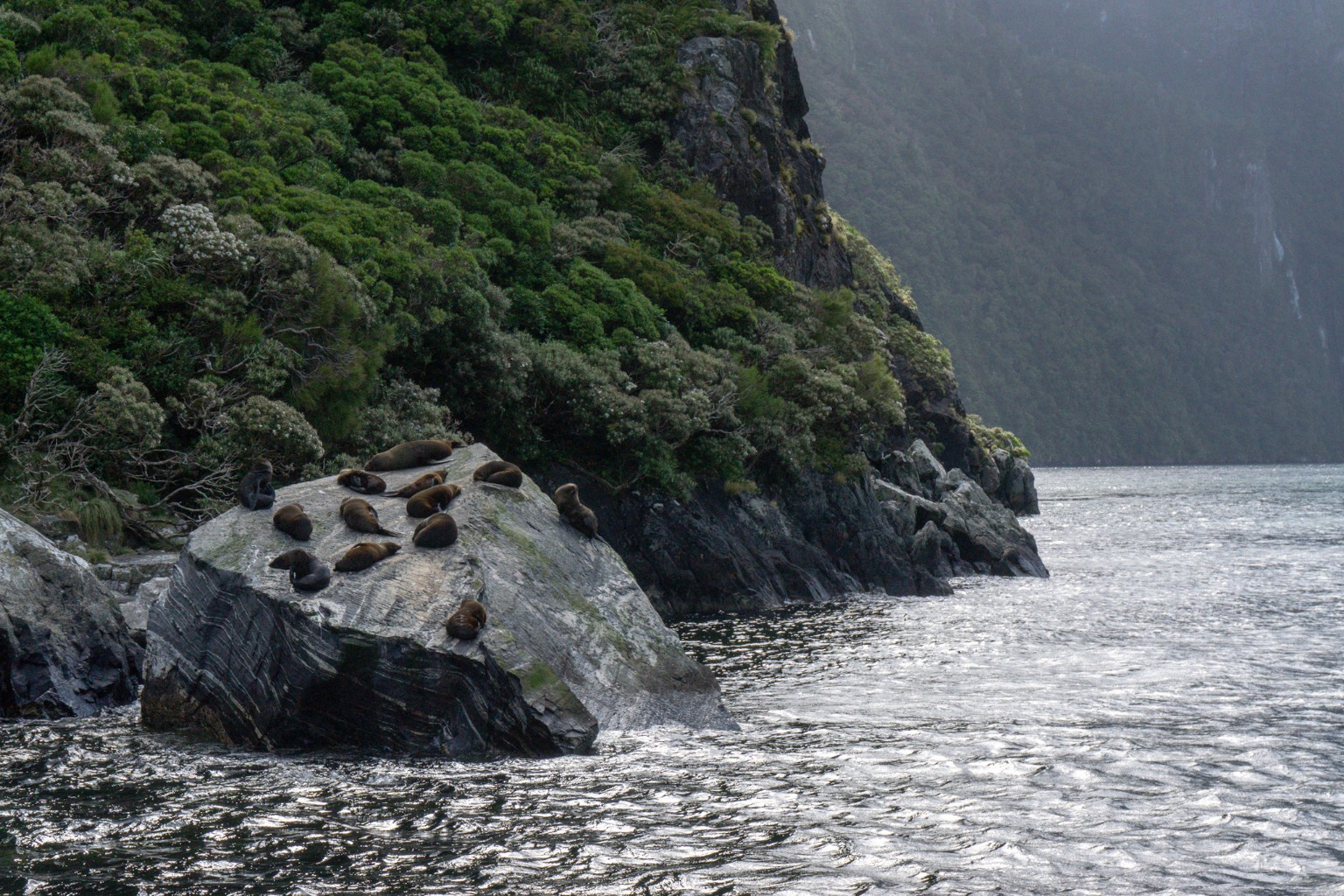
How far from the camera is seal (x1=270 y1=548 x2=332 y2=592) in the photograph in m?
14.3

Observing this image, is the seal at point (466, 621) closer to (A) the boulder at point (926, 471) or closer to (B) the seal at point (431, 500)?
(B) the seal at point (431, 500)

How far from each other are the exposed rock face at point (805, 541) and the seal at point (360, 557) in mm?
16326

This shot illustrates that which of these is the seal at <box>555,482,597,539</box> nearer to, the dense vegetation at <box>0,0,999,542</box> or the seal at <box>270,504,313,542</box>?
the seal at <box>270,504,313,542</box>

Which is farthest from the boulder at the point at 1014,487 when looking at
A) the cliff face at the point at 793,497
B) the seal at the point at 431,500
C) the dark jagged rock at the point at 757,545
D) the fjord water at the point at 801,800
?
the seal at the point at 431,500

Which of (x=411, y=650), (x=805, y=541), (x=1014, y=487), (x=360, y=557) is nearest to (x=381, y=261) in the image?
(x=805, y=541)

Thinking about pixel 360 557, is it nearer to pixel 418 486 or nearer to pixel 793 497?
pixel 418 486

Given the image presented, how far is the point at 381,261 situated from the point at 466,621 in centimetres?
1725

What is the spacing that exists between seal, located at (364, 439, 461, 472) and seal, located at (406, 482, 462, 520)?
2944 millimetres

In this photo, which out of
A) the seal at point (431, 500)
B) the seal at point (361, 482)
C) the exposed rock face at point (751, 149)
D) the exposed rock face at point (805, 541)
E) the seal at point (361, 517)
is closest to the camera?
the seal at point (361, 517)

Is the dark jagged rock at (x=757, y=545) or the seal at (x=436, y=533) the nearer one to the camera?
the seal at (x=436, y=533)

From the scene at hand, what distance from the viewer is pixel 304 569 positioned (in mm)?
14539

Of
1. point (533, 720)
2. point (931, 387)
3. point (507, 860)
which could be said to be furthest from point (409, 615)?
point (931, 387)

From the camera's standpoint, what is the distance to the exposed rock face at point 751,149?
1943 inches

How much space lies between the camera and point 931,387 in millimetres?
72938
